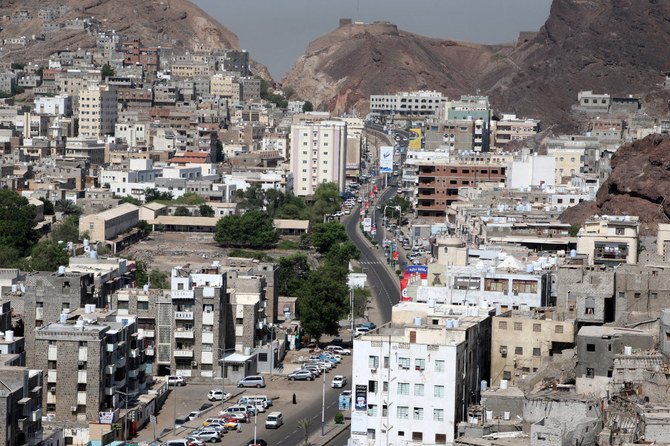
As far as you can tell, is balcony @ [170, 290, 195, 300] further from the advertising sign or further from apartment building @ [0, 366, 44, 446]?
the advertising sign

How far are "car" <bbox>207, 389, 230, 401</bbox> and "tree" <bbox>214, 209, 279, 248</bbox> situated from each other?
46.4 meters

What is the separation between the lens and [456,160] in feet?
397

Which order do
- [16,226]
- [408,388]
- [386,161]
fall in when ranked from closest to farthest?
[408,388]
[16,226]
[386,161]

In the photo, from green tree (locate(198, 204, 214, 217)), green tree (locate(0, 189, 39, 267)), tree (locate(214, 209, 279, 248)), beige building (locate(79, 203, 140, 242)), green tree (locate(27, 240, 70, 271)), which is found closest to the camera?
green tree (locate(27, 240, 70, 271))

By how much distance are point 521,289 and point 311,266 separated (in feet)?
129

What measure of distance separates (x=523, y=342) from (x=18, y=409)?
13.5 m

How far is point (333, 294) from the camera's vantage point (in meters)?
71.6

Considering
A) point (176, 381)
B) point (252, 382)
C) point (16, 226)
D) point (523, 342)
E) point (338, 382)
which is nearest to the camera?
point (523, 342)

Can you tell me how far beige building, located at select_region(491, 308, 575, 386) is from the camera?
168 ft

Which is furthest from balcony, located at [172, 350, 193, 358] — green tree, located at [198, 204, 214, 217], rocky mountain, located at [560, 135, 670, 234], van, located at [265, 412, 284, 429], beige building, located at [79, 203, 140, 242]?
green tree, located at [198, 204, 214, 217]

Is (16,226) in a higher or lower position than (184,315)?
higher

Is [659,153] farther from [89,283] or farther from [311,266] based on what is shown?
[89,283]

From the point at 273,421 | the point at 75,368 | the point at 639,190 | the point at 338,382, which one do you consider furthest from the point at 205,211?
the point at 75,368

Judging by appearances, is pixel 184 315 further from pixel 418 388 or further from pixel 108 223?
pixel 108 223
